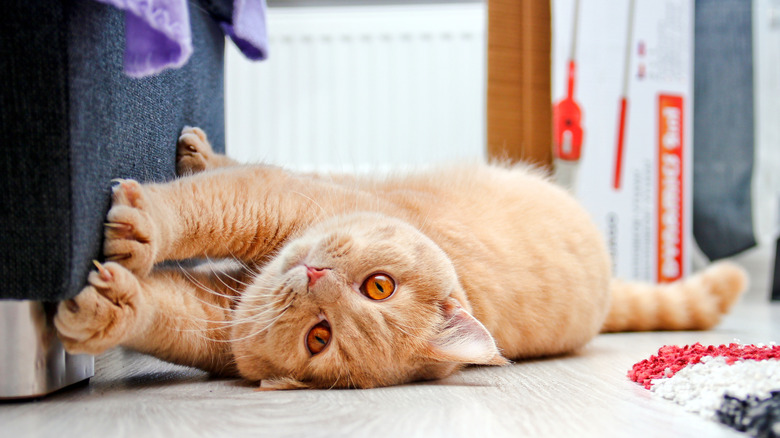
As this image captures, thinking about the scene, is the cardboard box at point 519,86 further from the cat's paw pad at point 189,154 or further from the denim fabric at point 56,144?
the denim fabric at point 56,144

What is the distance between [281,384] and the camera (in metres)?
1.07

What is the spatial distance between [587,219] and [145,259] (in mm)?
1090

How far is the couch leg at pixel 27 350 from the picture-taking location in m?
0.90

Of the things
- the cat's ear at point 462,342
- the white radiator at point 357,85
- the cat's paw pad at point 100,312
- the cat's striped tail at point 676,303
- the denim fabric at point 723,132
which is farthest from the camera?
the white radiator at point 357,85

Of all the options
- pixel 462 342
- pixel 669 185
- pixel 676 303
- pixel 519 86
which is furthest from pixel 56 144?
pixel 669 185

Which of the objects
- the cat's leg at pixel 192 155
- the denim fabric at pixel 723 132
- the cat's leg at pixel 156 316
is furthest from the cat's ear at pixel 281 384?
the denim fabric at pixel 723 132

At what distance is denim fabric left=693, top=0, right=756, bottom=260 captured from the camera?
108 inches

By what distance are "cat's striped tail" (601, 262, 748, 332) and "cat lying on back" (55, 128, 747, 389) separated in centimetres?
46

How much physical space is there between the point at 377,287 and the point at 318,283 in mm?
110

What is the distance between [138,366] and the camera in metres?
1.29

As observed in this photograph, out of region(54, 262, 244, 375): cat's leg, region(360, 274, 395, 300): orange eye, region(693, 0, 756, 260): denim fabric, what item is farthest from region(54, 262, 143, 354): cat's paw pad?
region(693, 0, 756, 260): denim fabric

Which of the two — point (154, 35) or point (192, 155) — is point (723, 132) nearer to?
point (192, 155)

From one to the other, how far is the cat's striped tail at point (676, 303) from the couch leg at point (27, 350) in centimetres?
145

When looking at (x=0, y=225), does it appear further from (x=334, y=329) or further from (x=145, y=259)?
(x=334, y=329)
